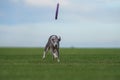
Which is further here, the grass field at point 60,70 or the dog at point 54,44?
the dog at point 54,44

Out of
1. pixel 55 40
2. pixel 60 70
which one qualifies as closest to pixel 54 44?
pixel 55 40

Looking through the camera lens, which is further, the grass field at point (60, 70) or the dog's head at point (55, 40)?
the dog's head at point (55, 40)

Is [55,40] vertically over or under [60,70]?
over

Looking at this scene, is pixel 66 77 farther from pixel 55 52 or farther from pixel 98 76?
pixel 55 52

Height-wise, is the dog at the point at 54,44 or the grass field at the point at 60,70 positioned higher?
the dog at the point at 54,44

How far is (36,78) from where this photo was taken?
20.2m

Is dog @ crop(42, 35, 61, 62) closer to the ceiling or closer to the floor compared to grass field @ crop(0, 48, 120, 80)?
closer to the ceiling

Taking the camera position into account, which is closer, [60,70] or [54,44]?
[60,70]

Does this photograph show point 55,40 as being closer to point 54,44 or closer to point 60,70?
point 54,44

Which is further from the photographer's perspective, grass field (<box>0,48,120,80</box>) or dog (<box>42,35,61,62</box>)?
dog (<box>42,35,61,62</box>)

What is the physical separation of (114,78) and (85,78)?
3.96 feet

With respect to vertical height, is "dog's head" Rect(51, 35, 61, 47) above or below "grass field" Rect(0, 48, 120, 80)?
above

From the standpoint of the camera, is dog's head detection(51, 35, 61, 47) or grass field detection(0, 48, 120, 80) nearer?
grass field detection(0, 48, 120, 80)

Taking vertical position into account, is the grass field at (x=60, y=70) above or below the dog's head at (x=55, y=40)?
below
